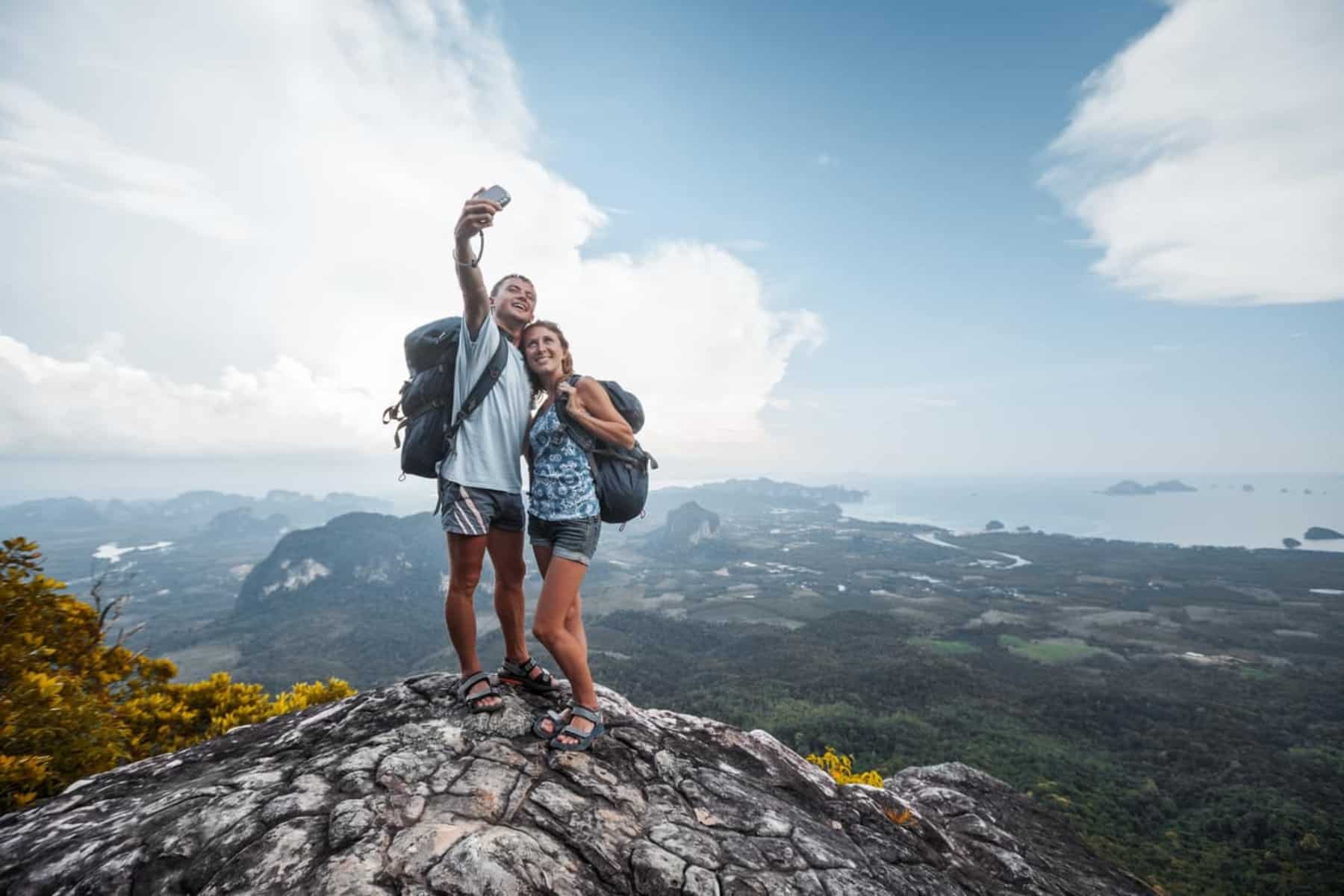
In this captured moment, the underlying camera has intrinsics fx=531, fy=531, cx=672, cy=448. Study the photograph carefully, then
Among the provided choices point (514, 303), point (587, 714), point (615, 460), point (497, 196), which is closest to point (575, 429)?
point (615, 460)

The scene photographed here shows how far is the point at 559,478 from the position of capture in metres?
4.34

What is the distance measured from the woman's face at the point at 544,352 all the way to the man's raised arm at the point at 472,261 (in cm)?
42

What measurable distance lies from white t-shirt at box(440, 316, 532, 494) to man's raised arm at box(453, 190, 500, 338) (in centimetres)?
8

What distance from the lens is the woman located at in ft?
13.7

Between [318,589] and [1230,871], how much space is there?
8575 inches

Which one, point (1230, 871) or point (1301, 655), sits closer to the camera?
point (1230, 871)

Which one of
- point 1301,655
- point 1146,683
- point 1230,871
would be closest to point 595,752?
point 1230,871

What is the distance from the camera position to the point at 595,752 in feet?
13.9

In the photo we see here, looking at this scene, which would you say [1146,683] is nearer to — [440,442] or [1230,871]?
[1230,871]

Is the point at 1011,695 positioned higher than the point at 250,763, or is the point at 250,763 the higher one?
the point at 250,763

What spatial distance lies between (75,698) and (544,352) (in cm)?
542

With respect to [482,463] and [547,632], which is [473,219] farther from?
[547,632]

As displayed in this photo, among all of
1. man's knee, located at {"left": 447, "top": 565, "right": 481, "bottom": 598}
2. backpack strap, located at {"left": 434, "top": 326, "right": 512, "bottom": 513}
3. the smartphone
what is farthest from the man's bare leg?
the smartphone

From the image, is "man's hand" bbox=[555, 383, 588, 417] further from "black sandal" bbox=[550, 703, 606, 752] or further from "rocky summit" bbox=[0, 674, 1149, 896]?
"rocky summit" bbox=[0, 674, 1149, 896]
